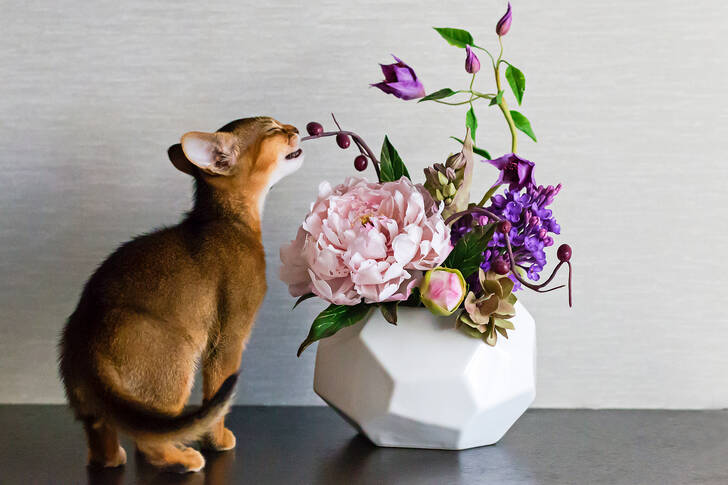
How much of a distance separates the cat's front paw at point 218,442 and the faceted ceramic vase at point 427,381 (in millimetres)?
136

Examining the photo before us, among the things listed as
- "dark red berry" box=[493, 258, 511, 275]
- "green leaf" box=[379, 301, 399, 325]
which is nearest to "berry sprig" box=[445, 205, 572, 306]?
"dark red berry" box=[493, 258, 511, 275]

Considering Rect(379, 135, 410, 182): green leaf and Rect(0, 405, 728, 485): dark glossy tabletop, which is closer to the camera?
Rect(0, 405, 728, 485): dark glossy tabletop

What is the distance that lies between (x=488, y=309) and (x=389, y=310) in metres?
0.11

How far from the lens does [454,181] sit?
2.73 ft

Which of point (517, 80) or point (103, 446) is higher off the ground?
point (517, 80)

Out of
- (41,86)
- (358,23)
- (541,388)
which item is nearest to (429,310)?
(541,388)

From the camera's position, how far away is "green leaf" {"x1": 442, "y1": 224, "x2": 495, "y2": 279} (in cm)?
81

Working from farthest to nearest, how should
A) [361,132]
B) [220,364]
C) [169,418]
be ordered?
[361,132] < [220,364] < [169,418]

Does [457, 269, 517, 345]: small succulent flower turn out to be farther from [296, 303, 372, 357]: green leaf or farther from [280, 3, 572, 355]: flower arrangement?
[296, 303, 372, 357]: green leaf

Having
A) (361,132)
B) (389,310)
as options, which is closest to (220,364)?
(389,310)

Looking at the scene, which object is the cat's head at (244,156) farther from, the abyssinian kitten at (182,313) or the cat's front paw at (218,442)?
the cat's front paw at (218,442)

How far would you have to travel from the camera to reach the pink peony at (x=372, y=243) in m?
0.74

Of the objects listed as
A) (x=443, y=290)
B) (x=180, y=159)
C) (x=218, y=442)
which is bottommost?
(x=218, y=442)

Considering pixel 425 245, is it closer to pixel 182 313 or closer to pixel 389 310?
pixel 389 310
